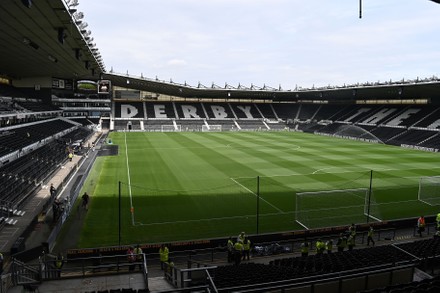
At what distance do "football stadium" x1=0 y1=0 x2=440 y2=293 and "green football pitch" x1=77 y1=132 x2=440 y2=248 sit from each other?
0.45 ft

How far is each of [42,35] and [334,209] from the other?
78.1 ft

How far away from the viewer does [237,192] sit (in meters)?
24.7

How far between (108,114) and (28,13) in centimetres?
5801

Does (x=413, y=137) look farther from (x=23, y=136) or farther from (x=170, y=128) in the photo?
(x=23, y=136)

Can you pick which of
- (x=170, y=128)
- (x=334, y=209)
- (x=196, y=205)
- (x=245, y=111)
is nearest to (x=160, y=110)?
(x=170, y=128)

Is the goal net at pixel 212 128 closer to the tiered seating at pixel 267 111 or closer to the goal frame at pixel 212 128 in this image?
the goal frame at pixel 212 128

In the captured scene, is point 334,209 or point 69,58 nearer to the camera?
point 334,209

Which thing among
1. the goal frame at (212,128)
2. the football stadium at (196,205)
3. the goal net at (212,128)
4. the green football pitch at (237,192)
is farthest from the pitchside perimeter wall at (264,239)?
the goal net at (212,128)

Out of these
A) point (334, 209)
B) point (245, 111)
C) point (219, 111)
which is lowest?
point (334, 209)

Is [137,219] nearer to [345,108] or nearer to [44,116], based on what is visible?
[44,116]

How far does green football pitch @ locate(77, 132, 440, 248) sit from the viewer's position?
61.1ft

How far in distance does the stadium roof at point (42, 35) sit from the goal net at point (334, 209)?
17.5 meters

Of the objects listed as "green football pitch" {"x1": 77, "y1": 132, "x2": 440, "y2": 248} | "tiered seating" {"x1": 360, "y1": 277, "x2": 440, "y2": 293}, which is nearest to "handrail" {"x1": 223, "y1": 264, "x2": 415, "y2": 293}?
"tiered seating" {"x1": 360, "y1": 277, "x2": 440, "y2": 293}

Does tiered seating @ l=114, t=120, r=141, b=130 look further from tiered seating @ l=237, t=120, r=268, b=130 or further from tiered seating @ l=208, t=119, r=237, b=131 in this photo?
tiered seating @ l=237, t=120, r=268, b=130
